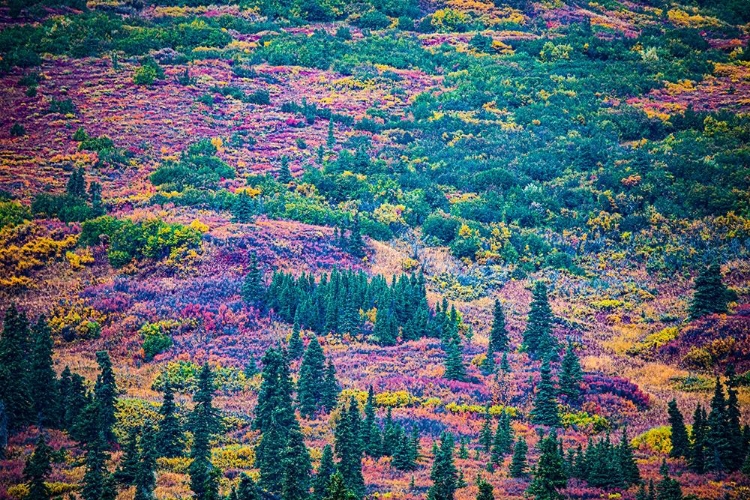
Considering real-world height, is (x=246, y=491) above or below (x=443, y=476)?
above

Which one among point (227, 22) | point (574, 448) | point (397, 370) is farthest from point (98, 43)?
point (574, 448)

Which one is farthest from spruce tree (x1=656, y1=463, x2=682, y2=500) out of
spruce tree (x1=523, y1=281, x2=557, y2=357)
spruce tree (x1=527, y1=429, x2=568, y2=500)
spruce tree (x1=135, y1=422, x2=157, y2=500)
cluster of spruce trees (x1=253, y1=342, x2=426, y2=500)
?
spruce tree (x1=523, y1=281, x2=557, y2=357)

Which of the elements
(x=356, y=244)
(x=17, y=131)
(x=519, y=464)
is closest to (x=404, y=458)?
(x=519, y=464)

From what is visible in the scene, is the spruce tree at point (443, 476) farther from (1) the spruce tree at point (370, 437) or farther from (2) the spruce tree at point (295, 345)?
(2) the spruce tree at point (295, 345)

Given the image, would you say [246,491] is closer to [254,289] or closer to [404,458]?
[404,458]

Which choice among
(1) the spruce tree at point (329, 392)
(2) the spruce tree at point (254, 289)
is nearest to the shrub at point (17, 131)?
(2) the spruce tree at point (254, 289)

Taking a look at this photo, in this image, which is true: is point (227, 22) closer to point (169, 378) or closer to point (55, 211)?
point (55, 211)
